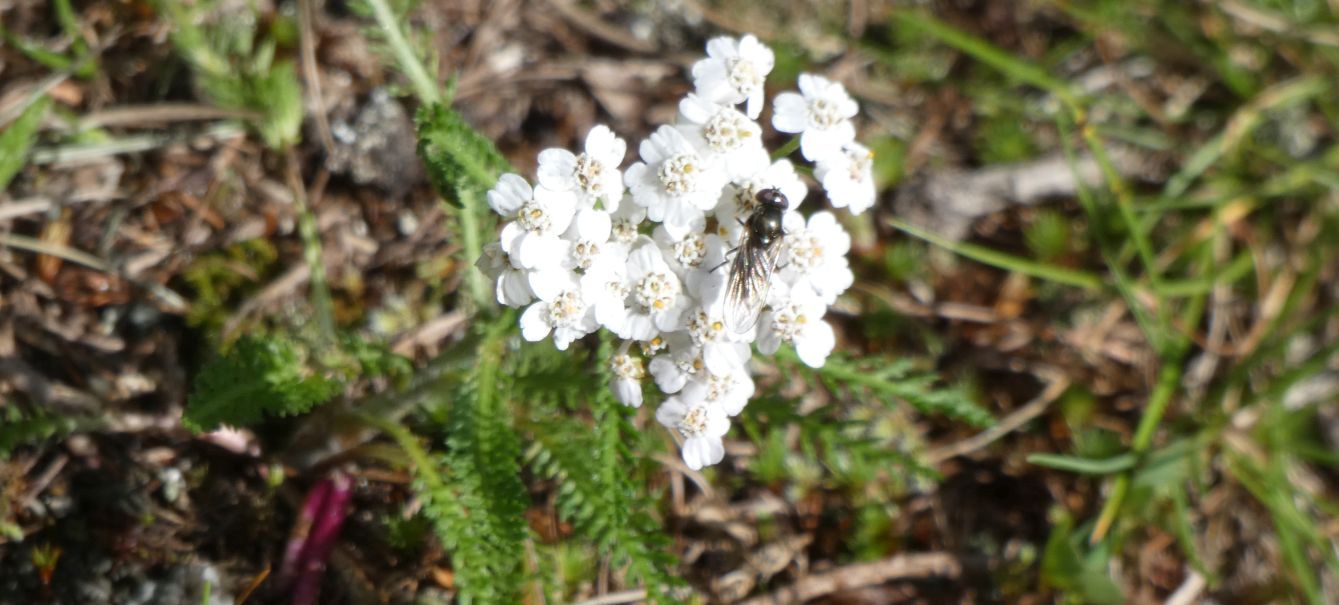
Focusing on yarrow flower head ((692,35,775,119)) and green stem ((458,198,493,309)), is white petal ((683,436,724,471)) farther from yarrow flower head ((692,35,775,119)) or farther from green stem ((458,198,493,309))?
yarrow flower head ((692,35,775,119))

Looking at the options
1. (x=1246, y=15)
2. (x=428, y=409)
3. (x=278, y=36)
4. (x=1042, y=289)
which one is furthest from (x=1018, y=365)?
(x=278, y=36)

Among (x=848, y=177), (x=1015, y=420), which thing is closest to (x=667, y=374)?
(x=848, y=177)

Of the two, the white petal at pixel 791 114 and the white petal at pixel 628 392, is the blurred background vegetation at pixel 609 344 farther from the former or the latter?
the white petal at pixel 791 114

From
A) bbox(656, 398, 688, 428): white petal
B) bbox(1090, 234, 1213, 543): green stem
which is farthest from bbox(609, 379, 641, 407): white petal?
bbox(1090, 234, 1213, 543): green stem

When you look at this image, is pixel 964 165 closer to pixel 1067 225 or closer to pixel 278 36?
pixel 1067 225

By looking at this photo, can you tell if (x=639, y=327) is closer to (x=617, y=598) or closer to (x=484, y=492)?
(x=484, y=492)

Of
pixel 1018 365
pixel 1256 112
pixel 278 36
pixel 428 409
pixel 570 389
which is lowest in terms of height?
pixel 1018 365
